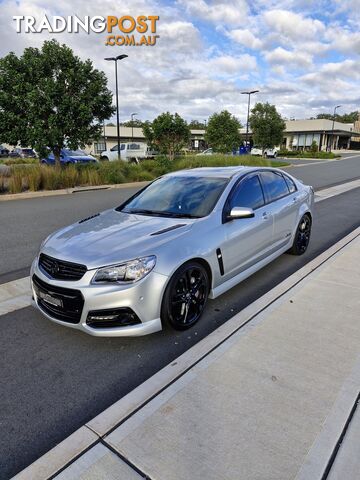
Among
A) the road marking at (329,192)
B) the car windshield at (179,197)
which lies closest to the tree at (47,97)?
the road marking at (329,192)

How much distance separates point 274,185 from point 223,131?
28468 millimetres

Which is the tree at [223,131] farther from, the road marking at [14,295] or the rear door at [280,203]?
the road marking at [14,295]

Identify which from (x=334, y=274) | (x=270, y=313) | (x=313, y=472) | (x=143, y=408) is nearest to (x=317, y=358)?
(x=270, y=313)

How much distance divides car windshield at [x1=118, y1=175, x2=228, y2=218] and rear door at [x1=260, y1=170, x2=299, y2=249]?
89cm

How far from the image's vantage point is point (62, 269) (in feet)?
10.2

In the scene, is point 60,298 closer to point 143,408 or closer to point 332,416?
point 143,408

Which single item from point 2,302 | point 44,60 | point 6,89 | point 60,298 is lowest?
point 2,302

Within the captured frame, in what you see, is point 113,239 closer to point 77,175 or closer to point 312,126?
point 77,175

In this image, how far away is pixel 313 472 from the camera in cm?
191

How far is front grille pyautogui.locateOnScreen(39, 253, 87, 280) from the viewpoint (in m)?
3.02

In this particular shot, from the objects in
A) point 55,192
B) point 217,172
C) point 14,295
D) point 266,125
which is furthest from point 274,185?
point 266,125

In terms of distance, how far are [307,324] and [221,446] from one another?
1.75m

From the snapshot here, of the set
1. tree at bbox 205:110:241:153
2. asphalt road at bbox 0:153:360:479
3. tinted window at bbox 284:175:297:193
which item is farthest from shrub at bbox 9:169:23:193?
tree at bbox 205:110:241:153

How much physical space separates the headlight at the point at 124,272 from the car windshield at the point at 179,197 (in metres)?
1.01
